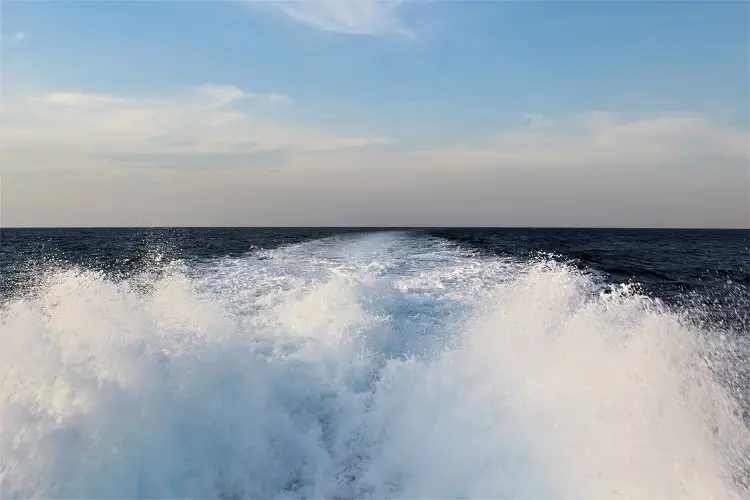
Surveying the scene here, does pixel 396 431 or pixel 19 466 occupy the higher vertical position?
pixel 19 466

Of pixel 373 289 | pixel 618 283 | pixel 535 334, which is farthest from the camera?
pixel 618 283

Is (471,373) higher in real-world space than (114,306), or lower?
lower

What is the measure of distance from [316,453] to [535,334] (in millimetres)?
4587

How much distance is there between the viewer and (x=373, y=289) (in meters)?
9.82

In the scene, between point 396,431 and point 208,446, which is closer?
point 208,446

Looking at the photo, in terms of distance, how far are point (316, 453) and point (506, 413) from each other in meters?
2.27

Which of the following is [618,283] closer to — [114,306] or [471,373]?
[471,373]

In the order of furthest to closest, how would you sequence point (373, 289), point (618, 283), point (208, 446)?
1. point (618, 283)
2. point (373, 289)
3. point (208, 446)

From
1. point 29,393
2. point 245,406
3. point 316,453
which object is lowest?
point 316,453

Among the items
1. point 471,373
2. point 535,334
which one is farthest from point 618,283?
point 471,373

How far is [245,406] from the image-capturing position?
493 centimetres

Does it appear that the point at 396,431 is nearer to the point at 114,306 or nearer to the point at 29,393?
the point at 29,393

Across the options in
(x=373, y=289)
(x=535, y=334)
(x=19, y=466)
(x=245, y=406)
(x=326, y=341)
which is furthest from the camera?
(x=373, y=289)

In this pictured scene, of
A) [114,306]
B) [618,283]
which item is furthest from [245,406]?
[618,283]
